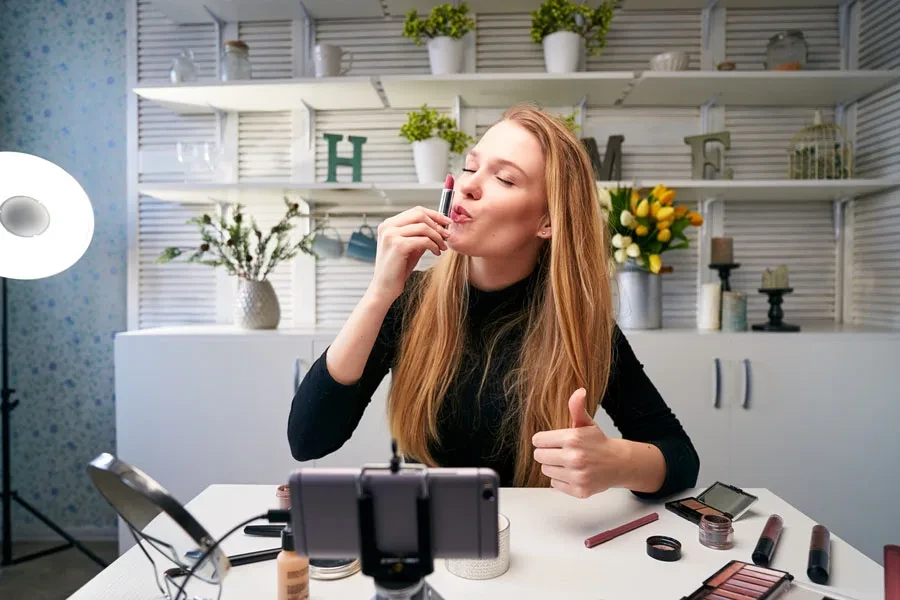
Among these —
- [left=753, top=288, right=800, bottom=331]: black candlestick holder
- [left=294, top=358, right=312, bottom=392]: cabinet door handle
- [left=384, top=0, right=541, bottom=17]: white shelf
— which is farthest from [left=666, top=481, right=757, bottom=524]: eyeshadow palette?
[left=384, top=0, right=541, bottom=17]: white shelf

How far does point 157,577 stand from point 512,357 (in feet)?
2.51

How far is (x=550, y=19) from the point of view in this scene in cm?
225

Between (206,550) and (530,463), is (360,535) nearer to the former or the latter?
(206,550)

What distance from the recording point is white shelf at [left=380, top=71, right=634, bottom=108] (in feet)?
7.07

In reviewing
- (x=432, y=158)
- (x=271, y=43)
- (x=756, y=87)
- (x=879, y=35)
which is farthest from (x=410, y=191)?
(x=879, y=35)

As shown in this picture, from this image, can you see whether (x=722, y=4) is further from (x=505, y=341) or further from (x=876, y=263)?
(x=505, y=341)

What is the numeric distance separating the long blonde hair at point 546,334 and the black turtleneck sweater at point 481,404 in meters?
0.03

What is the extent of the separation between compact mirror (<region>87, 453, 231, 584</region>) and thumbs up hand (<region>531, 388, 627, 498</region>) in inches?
19.6

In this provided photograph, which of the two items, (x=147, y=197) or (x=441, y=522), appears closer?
(x=441, y=522)

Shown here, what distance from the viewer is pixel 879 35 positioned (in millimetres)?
2279

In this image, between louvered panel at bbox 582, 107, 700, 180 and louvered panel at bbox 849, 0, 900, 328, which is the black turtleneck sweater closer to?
louvered panel at bbox 582, 107, 700, 180

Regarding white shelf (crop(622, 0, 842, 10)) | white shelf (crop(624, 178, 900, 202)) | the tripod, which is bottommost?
the tripod

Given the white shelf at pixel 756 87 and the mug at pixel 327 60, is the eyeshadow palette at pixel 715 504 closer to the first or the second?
the white shelf at pixel 756 87

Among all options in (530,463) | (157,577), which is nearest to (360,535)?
(157,577)
